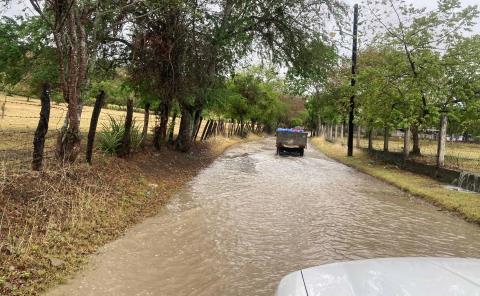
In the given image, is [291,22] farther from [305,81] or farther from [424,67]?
[424,67]

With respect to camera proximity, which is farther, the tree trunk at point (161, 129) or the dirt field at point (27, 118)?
the tree trunk at point (161, 129)

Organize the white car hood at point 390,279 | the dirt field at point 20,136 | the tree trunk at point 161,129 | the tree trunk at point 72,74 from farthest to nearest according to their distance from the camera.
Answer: the tree trunk at point 161,129
the tree trunk at point 72,74
the dirt field at point 20,136
the white car hood at point 390,279

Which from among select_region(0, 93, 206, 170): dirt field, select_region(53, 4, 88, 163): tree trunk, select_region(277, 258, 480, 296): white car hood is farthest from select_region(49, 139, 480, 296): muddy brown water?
select_region(277, 258, 480, 296): white car hood

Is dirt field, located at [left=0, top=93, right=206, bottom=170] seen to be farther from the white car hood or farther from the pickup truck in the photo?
the pickup truck

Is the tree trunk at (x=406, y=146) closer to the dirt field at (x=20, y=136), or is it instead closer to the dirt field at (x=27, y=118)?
the dirt field at (x=20, y=136)

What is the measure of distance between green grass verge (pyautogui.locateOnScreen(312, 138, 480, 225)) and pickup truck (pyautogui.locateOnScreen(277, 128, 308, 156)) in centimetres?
500

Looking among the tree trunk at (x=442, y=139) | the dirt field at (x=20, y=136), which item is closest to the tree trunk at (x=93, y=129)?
the dirt field at (x=20, y=136)

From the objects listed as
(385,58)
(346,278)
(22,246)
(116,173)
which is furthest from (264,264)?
(385,58)

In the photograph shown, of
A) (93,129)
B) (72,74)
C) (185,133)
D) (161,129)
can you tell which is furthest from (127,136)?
(185,133)

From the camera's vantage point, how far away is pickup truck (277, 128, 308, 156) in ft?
102

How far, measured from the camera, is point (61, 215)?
7777 millimetres

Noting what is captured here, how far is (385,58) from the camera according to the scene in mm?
23750

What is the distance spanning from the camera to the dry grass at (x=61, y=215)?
5.89m

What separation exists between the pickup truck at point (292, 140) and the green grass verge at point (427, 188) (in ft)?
16.4
